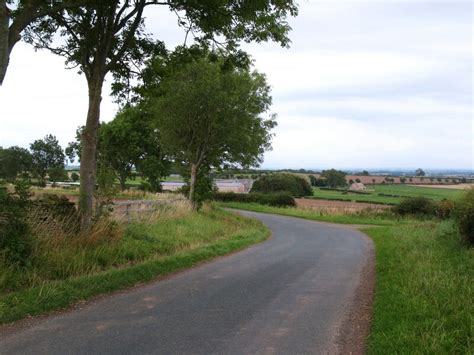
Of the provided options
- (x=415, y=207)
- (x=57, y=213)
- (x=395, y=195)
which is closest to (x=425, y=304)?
(x=57, y=213)

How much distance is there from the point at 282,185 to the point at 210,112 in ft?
160

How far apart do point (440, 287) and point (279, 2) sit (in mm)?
6095

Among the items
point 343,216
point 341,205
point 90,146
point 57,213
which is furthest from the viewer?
point 341,205

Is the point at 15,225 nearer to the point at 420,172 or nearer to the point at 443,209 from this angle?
the point at 443,209

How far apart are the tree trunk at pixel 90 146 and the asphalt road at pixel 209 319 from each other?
306 centimetres

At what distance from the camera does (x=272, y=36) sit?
10555 millimetres

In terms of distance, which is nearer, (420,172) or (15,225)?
(15,225)

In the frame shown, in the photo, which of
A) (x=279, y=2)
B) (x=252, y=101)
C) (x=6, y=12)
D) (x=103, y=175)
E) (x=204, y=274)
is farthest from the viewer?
(x=252, y=101)

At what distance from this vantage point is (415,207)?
4009 centimetres

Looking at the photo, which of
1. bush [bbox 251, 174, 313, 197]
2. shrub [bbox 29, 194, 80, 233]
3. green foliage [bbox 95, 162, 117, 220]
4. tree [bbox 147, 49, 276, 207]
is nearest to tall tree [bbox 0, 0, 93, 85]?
shrub [bbox 29, 194, 80, 233]

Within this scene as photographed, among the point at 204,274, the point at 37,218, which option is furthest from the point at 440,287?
the point at 37,218

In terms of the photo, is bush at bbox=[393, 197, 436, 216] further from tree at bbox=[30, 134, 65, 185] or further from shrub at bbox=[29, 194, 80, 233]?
tree at bbox=[30, 134, 65, 185]

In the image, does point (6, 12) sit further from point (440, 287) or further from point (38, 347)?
point (440, 287)

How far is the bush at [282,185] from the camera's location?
74.6m
